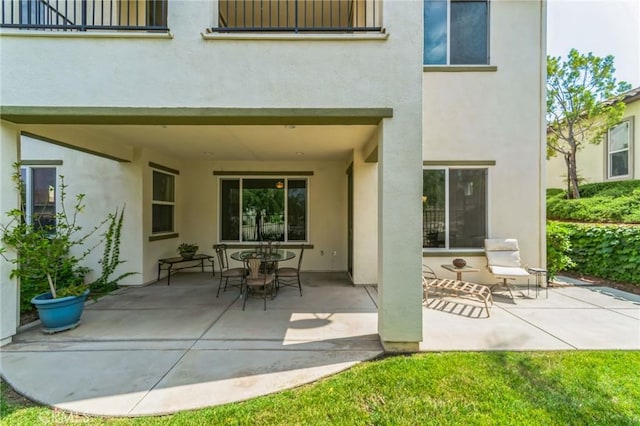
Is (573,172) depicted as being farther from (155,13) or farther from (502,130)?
(155,13)

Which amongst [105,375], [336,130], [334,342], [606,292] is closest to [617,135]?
[606,292]

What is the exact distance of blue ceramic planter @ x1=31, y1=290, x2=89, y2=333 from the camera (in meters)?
3.76

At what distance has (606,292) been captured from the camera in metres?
5.54

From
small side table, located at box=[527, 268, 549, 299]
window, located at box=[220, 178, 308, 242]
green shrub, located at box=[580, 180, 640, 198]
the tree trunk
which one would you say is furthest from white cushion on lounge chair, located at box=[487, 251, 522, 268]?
the tree trunk

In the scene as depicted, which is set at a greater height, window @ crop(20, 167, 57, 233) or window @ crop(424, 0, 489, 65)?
window @ crop(424, 0, 489, 65)

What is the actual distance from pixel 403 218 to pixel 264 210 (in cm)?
537

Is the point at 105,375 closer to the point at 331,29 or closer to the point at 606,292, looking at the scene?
the point at 331,29

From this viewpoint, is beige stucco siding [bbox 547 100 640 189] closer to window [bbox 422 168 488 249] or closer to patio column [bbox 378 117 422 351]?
window [bbox 422 168 488 249]

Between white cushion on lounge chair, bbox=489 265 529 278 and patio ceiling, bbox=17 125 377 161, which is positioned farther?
white cushion on lounge chair, bbox=489 265 529 278

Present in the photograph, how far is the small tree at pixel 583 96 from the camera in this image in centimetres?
833

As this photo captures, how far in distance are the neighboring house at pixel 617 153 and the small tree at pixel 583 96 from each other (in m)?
0.48

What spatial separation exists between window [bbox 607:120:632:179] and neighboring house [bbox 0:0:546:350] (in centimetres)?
519

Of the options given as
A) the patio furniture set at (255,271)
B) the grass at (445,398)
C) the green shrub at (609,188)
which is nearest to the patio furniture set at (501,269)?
the grass at (445,398)

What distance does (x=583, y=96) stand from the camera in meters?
8.40
